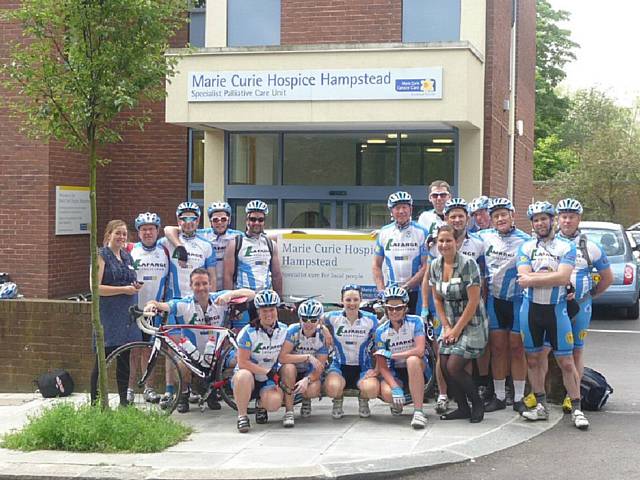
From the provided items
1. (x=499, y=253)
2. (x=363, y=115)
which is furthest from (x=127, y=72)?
(x=363, y=115)

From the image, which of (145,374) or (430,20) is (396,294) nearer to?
(145,374)

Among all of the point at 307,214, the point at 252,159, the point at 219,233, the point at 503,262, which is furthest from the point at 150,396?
the point at 252,159

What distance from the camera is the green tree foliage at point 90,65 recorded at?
25.4ft

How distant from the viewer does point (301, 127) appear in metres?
16.3

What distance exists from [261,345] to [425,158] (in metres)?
8.79

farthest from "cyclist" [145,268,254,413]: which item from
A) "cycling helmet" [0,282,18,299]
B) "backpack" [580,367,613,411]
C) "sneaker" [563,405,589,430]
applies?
"cycling helmet" [0,282,18,299]

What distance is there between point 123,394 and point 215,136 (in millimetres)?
8634

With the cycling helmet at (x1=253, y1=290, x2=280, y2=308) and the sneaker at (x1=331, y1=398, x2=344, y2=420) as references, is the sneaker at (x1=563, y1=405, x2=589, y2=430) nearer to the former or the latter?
the sneaker at (x1=331, y1=398, x2=344, y2=420)

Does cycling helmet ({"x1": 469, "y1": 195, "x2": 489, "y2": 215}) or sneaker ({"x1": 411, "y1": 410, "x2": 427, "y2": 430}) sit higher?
cycling helmet ({"x1": 469, "y1": 195, "x2": 489, "y2": 215})

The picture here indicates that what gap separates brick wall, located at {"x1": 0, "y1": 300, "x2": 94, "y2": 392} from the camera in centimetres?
1030

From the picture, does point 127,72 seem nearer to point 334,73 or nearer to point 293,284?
point 293,284

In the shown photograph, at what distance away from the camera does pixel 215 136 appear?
55.7ft

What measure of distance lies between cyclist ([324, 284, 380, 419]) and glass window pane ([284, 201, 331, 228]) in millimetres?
8274

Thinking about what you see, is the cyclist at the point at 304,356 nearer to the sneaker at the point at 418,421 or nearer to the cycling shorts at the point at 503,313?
the sneaker at the point at 418,421
